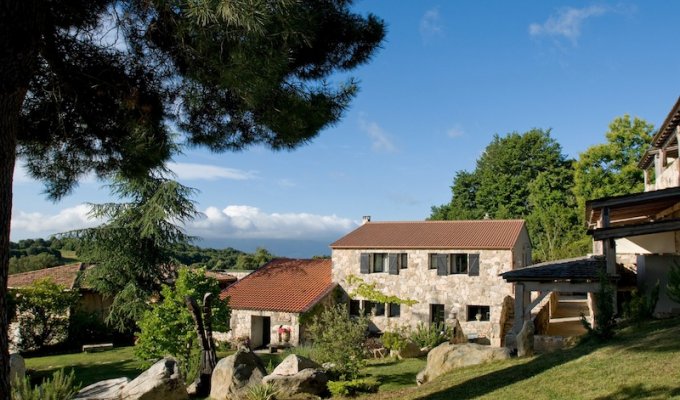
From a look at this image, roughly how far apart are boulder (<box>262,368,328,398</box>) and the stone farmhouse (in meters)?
11.8

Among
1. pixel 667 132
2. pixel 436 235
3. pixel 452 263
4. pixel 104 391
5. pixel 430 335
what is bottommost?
pixel 430 335

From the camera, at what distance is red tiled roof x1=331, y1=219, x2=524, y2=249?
2547 cm

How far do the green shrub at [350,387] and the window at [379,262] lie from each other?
13.8 meters

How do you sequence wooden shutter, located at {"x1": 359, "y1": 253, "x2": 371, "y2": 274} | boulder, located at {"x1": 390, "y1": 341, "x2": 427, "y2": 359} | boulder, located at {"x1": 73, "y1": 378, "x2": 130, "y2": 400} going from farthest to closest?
1. wooden shutter, located at {"x1": 359, "y1": 253, "x2": 371, "y2": 274}
2. boulder, located at {"x1": 390, "y1": 341, "x2": 427, "y2": 359}
3. boulder, located at {"x1": 73, "y1": 378, "x2": 130, "y2": 400}

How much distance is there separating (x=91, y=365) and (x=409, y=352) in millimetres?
12578

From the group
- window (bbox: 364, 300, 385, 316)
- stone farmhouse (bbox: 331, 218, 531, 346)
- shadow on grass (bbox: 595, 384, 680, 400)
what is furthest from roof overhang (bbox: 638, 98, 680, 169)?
window (bbox: 364, 300, 385, 316)

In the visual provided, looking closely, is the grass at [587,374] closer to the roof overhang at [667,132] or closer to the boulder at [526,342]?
the boulder at [526,342]

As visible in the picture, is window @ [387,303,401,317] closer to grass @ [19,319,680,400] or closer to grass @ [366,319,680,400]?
grass @ [19,319,680,400]

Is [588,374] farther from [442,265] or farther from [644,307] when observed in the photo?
[442,265]

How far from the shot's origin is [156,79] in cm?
818

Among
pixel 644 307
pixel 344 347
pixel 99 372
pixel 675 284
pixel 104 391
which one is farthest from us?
pixel 99 372

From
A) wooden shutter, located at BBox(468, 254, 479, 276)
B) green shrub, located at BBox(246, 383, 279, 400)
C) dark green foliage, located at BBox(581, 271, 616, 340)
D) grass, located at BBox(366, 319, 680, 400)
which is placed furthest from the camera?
wooden shutter, located at BBox(468, 254, 479, 276)

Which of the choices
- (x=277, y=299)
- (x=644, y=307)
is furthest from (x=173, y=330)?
(x=644, y=307)

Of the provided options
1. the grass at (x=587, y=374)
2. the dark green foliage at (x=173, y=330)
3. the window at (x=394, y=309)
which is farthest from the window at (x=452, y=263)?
the grass at (x=587, y=374)
